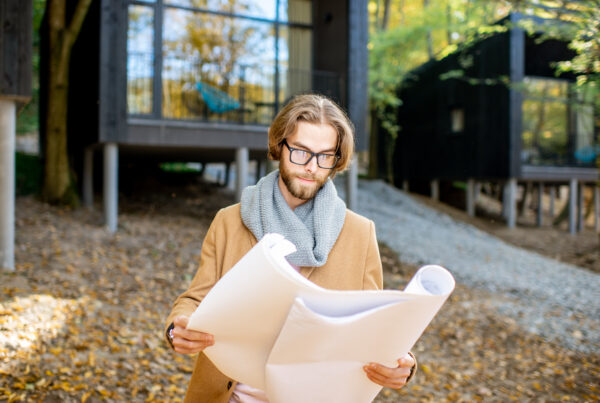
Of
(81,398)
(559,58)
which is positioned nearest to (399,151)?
(559,58)

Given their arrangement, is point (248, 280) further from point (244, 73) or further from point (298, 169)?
point (244, 73)

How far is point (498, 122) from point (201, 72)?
33.8ft

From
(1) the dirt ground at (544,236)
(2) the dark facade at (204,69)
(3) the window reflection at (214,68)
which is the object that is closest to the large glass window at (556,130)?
(1) the dirt ground at (544,236)

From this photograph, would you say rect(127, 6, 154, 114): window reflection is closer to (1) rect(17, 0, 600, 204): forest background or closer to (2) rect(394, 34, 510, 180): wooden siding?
(1) rect(17, 0, 600, 204): forest background

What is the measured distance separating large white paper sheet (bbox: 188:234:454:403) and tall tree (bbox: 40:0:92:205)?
9115 mm

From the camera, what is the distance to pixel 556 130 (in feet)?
66.0

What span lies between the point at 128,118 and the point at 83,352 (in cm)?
546

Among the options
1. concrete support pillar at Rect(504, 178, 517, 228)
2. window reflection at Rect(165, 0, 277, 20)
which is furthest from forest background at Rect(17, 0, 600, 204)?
concrete support pillar at Rect(504, 178, 517, 228)

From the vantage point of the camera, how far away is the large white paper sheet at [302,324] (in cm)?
123

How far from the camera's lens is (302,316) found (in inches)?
48.7

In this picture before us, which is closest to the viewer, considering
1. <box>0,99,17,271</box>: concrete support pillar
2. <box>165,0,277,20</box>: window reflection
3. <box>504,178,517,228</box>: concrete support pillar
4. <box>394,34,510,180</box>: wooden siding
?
<box>0,99,17,271</box>: concrete support pillar

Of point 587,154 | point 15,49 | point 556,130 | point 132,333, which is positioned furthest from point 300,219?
point 556,130

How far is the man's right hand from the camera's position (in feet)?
4.68

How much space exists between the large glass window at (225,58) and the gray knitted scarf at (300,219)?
784cm
